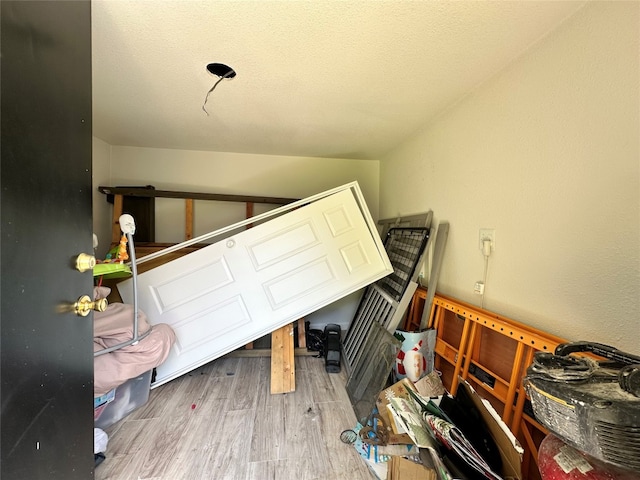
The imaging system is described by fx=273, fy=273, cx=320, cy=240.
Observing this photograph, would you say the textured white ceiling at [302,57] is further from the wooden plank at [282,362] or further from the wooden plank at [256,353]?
the wooden plank at [256,353]

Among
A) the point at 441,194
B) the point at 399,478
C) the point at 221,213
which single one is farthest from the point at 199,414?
the point at 441,194

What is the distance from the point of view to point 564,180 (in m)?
1.21

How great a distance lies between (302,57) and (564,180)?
140 centimetres

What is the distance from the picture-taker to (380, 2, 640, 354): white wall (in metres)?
1.00

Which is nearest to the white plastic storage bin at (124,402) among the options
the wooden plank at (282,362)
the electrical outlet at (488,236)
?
the wooden plank at (282,362)

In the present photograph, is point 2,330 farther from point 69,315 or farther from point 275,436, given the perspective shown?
point 275,436

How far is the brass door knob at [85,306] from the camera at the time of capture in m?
0.88

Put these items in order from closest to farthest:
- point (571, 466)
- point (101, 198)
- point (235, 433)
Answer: point (571, 466) < point (235, 433) < point (101, 198)

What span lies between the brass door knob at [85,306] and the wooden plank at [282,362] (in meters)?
1.66

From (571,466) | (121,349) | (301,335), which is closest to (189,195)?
(121,349)

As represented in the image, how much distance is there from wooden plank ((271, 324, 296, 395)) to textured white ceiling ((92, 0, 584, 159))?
187cm

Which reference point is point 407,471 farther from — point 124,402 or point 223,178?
point 223,178

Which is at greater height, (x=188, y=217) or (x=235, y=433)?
(x=188, y=217)

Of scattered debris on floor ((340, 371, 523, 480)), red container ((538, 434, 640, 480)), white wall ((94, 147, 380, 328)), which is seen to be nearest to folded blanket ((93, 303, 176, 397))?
scattered debris on floor ((340, 371, 523, 480))
